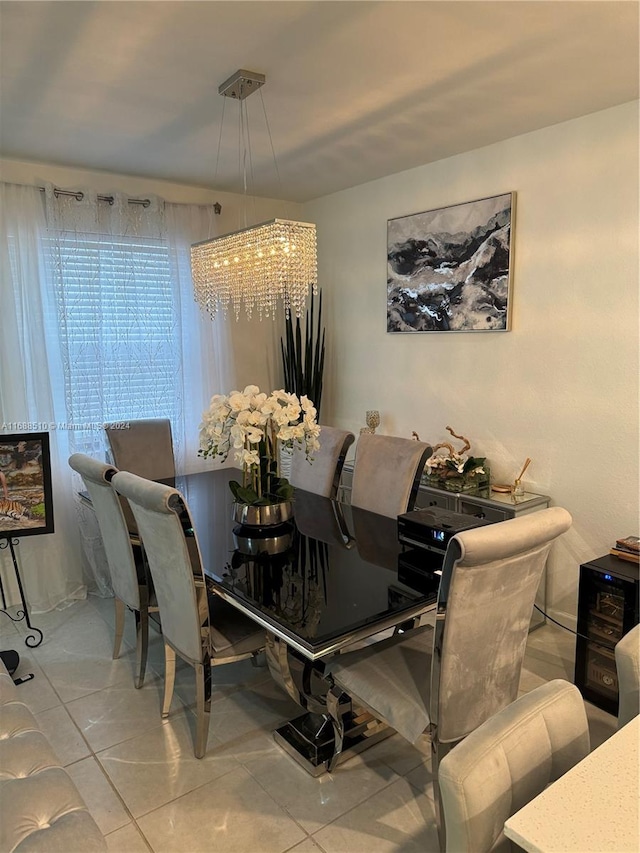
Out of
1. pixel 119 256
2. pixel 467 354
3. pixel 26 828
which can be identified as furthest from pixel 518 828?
pixel 119 256

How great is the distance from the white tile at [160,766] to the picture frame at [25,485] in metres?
1.28

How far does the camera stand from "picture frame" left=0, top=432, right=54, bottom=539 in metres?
3.01

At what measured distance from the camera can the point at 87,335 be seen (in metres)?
3.61

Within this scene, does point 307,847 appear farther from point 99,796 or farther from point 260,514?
point 260,514

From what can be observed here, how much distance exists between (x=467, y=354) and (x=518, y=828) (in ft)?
9.49

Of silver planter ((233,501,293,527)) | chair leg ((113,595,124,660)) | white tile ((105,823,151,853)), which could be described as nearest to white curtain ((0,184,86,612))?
chair leg ((113,595,124,660))

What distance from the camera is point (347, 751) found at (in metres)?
2.22

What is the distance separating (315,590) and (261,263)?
1.51 metres

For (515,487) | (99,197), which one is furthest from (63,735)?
(99,197)

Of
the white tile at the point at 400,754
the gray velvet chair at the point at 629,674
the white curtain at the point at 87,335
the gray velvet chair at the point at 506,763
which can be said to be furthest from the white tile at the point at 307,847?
the white curtain at the point at 87,335

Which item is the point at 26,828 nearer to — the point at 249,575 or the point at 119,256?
the point at 249,575

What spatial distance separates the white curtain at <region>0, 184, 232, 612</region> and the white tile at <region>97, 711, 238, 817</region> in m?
1.52

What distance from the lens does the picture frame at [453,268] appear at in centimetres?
325

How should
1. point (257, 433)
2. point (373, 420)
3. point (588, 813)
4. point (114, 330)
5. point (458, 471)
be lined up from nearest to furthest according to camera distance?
point (588, 813)
point (257, 433)
point (458, 471)
point (114, 330)
point (373, 420)
